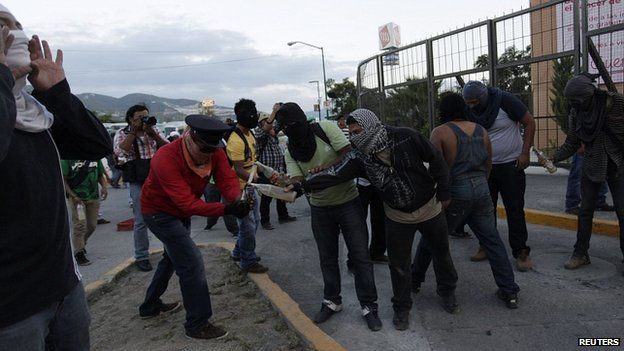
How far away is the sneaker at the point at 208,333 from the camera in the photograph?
142 inches

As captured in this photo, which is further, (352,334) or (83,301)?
(352,334)

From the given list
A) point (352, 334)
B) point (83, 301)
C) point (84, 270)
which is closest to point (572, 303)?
point (352, 334)

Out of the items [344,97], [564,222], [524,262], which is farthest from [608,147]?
[344,97]

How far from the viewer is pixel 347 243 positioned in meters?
3.86

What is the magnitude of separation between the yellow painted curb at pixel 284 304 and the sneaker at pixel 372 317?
0.37 meters

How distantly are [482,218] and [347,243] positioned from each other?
113 centimetres

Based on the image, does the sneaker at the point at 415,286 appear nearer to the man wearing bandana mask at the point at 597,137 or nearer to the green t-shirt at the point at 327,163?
the green t-shirt at the point at 327,163

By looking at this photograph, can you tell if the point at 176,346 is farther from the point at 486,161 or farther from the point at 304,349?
the point at 486,161

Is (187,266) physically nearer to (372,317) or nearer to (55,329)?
(372,317)

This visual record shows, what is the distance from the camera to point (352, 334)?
362cm

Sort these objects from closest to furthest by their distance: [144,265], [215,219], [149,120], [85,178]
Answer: [149,120] < [144,265] < [85,178] < [215,219]

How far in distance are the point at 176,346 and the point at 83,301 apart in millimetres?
1776

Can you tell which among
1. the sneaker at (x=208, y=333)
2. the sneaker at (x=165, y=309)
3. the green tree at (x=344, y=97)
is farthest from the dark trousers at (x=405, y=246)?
the green tree at (x=344, y=97)

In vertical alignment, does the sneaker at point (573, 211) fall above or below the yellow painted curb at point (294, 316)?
above
